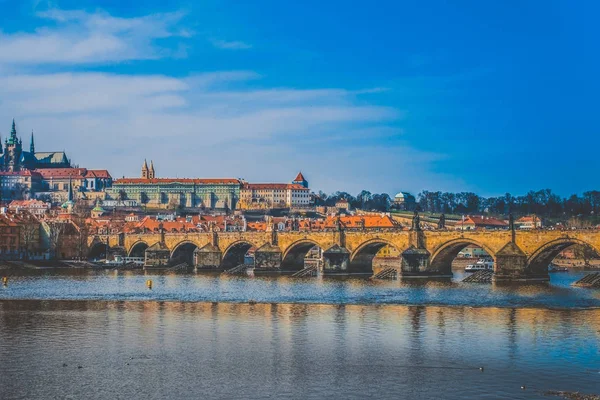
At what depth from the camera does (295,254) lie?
82.2 m

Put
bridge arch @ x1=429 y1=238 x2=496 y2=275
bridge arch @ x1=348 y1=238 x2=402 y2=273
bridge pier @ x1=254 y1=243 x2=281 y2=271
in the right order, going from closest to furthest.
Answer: bridge arch @ x1=429 y1=238 x2=496 y2=275
bridge arch @ x1=348 y1=238 x2=402 y2=273
bridge pier @ x1=254 y1=243 x2=281 y2=271

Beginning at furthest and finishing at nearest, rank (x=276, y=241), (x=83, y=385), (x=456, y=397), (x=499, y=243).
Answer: (x=276, y=241) < (x=499, y=243) < (x=83, y=385) < (x=456, y=397)

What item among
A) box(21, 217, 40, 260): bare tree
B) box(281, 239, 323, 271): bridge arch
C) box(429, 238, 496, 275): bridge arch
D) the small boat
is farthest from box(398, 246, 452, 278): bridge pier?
box(21, 217, 40, 260): bare tree

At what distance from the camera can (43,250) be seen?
327 ft

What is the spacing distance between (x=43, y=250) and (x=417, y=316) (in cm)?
7054

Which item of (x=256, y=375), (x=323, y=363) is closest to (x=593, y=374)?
(x=323, y=363)

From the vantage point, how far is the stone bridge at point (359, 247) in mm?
60906

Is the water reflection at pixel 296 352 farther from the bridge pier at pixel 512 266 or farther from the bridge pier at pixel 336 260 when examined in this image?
the bridge pier at pixel 336 260

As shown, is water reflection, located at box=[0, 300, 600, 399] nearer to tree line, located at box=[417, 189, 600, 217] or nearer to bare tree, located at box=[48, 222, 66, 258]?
bare tree, located at box=[48, 222, 66, 258]

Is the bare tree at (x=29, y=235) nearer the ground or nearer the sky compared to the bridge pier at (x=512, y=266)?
nearer the sky

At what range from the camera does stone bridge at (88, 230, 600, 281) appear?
60906 mm

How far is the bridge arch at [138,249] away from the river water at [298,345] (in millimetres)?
49276

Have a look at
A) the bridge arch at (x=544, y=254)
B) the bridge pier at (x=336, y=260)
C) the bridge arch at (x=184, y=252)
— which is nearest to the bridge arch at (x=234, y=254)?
the bridge arch at (x=184, y=252)

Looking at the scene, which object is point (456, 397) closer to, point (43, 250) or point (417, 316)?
point (417, 316)
